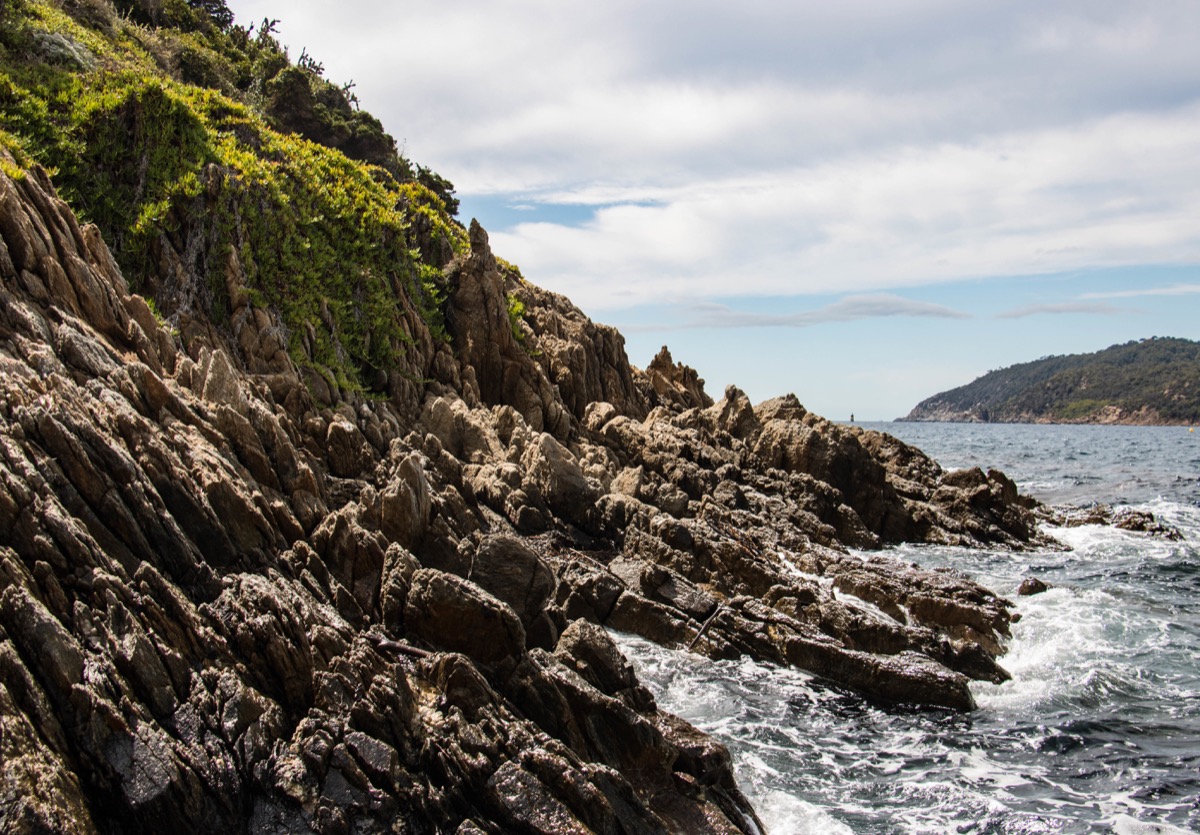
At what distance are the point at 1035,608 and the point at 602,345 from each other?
20.0 metres

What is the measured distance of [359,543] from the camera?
13164 mm

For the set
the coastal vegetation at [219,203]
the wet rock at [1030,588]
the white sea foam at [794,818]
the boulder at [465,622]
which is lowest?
the white sea foam at [794,818]

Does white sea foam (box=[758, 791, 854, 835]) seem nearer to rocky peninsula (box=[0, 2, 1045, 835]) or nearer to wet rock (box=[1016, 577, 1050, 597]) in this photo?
rocky peninsula (box=[0, 2, 1045, 835])

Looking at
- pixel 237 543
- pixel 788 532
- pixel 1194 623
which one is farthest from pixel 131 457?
pixel 1194 623

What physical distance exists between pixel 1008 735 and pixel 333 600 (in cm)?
1108

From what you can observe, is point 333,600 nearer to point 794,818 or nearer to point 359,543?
point 359,543

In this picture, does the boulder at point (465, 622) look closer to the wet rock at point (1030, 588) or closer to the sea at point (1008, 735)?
the sea at point (1008, 735)

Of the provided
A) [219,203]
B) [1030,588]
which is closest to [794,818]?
[1030,588]

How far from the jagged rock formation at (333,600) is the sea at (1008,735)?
874 millimetres

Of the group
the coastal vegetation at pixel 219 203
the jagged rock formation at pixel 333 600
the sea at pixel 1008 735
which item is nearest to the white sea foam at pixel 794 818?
the sea at pixel 1008 735

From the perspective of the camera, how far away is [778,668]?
16.1 m

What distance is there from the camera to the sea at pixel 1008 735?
1152cm

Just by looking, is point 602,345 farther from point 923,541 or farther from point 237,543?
point 237,543

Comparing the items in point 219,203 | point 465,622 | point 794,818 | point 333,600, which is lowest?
point 794,818
